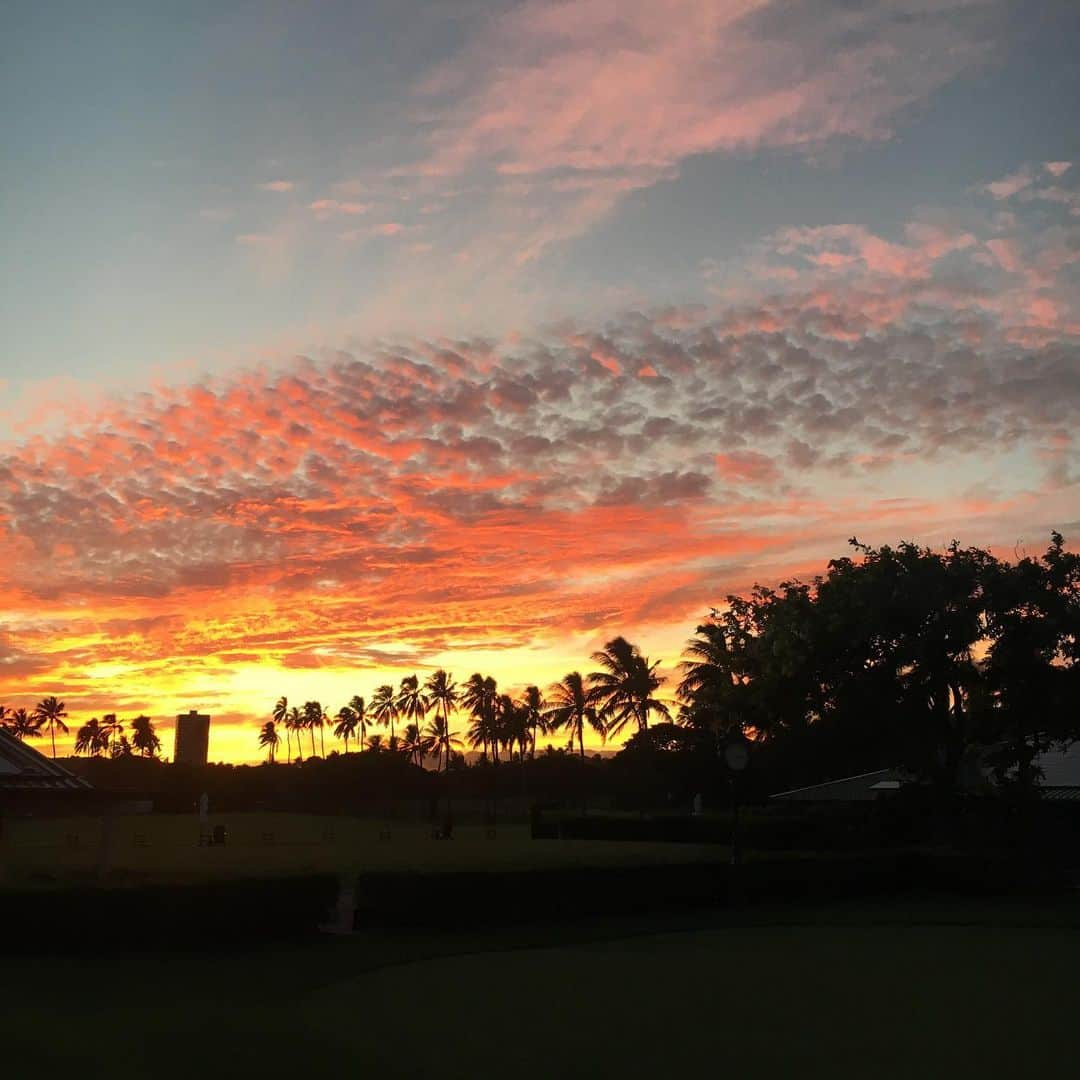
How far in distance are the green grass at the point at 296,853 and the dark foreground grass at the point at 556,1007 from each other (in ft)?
9.50

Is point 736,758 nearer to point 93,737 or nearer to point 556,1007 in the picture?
point 556,1007

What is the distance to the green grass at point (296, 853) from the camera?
27891mm

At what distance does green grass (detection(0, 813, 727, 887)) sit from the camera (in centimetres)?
2789

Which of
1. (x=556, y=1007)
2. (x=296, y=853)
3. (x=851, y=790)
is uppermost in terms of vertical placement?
(x=851, y=790)

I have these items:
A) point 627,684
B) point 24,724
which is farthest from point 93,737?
point 627,684

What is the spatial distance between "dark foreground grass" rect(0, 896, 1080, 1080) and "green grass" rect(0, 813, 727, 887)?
2.90 metres

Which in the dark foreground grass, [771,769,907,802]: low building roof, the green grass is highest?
[771,769,907,802]: low building roof

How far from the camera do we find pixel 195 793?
91375 millimetres

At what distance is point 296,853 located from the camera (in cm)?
3997

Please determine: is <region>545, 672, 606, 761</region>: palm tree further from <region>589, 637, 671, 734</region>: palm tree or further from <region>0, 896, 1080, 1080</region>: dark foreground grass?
<region>0, 896, 1080, 1080</region>: dark foreground grass

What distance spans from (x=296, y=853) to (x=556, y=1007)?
1155 inches

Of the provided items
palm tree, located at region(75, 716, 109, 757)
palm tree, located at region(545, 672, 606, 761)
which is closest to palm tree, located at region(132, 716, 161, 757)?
palm tree, located at region(75, 716, 109, 757)

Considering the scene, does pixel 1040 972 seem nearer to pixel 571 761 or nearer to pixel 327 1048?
pixel 327 1048

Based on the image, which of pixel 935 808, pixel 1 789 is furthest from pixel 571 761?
pixel 1 789
